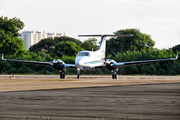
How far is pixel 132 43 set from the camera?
105625 millimetres

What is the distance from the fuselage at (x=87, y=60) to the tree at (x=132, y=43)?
59.0 meters

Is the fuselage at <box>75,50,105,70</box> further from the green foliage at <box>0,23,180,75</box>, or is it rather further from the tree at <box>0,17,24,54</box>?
the tree at <box>0,17,24,54</box>

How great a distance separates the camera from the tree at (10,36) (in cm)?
7950

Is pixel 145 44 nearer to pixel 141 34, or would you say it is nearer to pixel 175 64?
pixel 141 34

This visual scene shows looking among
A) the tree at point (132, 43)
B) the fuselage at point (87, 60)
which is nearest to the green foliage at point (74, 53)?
the tree at point (132, 43)

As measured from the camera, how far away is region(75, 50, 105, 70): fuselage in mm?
42384

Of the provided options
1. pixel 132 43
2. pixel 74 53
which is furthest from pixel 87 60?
pixel 132 43

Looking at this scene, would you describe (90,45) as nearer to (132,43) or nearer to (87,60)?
(132,43)

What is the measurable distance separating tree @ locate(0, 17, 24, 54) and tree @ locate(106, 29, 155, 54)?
33.7m

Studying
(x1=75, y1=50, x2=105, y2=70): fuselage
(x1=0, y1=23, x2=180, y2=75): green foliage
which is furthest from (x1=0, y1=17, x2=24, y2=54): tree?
(x1=75, y1=50, x2=105, y2=70): fuselage

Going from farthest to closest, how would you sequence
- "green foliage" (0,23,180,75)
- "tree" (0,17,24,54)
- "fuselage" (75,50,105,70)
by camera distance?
1. "tree" (0,17,24,54)
2. "green foliage" (0,23,180,75)
3. "fuselage" (75,50,105,70)

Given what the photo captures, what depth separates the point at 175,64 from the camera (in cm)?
6088

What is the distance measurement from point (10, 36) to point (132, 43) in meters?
40.8

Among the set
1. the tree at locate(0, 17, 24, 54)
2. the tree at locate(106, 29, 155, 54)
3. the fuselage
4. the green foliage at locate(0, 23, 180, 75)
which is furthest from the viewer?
the tree at locate(106, 29, 155, 54)
